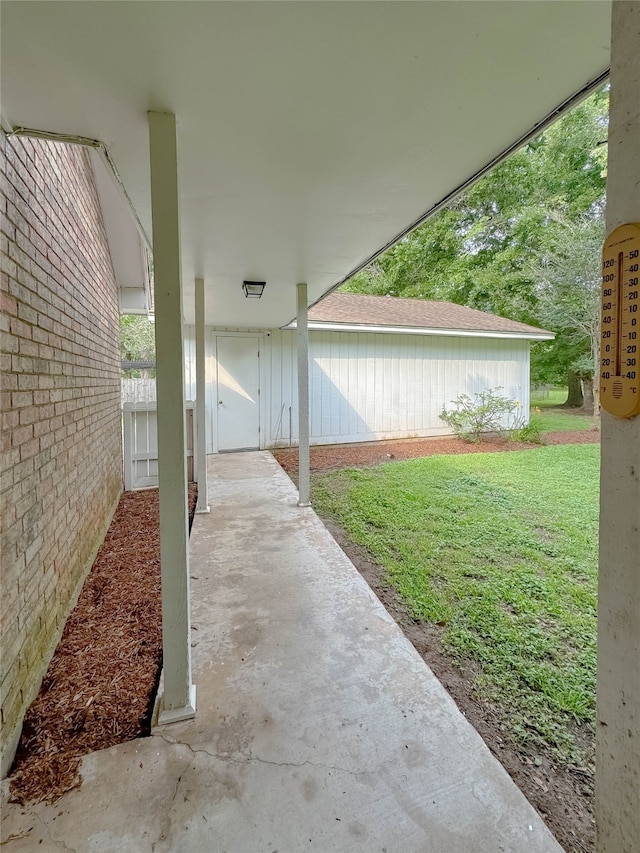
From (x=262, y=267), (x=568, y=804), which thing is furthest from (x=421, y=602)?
(x=262, y=267)

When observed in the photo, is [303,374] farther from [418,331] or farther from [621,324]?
[418,331]

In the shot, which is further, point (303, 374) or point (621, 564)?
point (303, 374)

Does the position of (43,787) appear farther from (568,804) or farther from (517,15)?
(517,15)

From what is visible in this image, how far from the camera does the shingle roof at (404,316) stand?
28.5 feet

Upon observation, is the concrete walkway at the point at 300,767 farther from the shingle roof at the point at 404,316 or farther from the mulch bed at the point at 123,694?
the shingle roof at the point at 404,316

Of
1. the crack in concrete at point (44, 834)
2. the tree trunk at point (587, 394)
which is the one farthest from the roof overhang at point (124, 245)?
the tree trunk at point (587, 394)

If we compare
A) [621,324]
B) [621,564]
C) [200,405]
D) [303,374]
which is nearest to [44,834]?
[621,564]

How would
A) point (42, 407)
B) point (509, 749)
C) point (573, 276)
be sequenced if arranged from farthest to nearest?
point (573, 276), point (42, 407), point (509, 749)

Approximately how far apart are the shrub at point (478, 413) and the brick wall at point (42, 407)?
26.1 feet

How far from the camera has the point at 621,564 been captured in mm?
839

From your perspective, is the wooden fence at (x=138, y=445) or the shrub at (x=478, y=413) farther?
the shrub at (x=478, y=413)

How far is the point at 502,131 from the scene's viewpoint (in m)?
1.71

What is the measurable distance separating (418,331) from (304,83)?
25.6 feet

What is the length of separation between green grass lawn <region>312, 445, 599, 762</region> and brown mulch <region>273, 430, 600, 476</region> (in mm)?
807
